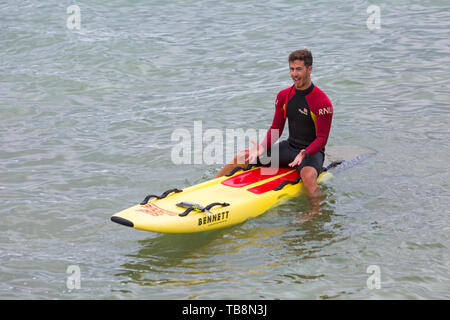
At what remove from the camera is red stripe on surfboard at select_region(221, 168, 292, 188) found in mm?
6949

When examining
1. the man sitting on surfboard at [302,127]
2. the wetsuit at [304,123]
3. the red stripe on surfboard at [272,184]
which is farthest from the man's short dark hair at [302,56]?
the red stripe on surfboard at [272,184]

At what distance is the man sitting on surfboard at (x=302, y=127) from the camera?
685 centimetres

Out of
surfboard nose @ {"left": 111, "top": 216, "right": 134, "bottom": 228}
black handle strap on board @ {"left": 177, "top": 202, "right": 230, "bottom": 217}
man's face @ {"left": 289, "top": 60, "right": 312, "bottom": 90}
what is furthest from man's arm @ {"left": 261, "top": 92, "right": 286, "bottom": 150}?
surfboard nose @ {"left": 111, "top": 216, "right": 134, "bottom": 228}

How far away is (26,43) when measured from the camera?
1530cm

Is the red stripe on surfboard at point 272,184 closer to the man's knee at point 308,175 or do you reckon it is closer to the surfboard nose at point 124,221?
the man's knee at point 308,175

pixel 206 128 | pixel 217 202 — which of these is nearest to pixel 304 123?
pixel 217 202

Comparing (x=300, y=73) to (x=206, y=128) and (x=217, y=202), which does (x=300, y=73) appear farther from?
(x=206, y=128)

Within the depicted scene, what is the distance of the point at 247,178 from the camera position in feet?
23.3

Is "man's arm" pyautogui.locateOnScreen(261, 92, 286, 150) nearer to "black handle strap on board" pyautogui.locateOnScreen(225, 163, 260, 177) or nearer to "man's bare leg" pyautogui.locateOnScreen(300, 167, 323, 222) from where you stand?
"black handle strap on board" pyautogui.locateOnScreen(225, 163, 260, 177)

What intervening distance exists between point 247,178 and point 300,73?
1.40 m

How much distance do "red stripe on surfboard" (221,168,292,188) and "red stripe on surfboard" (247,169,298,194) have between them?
0.10 meters

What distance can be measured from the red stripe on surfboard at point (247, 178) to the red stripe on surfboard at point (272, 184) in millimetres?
96

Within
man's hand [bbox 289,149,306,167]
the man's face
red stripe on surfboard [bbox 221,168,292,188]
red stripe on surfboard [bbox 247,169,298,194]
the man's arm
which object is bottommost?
red stripe on surfboard [bbox 247,169,298,194]
